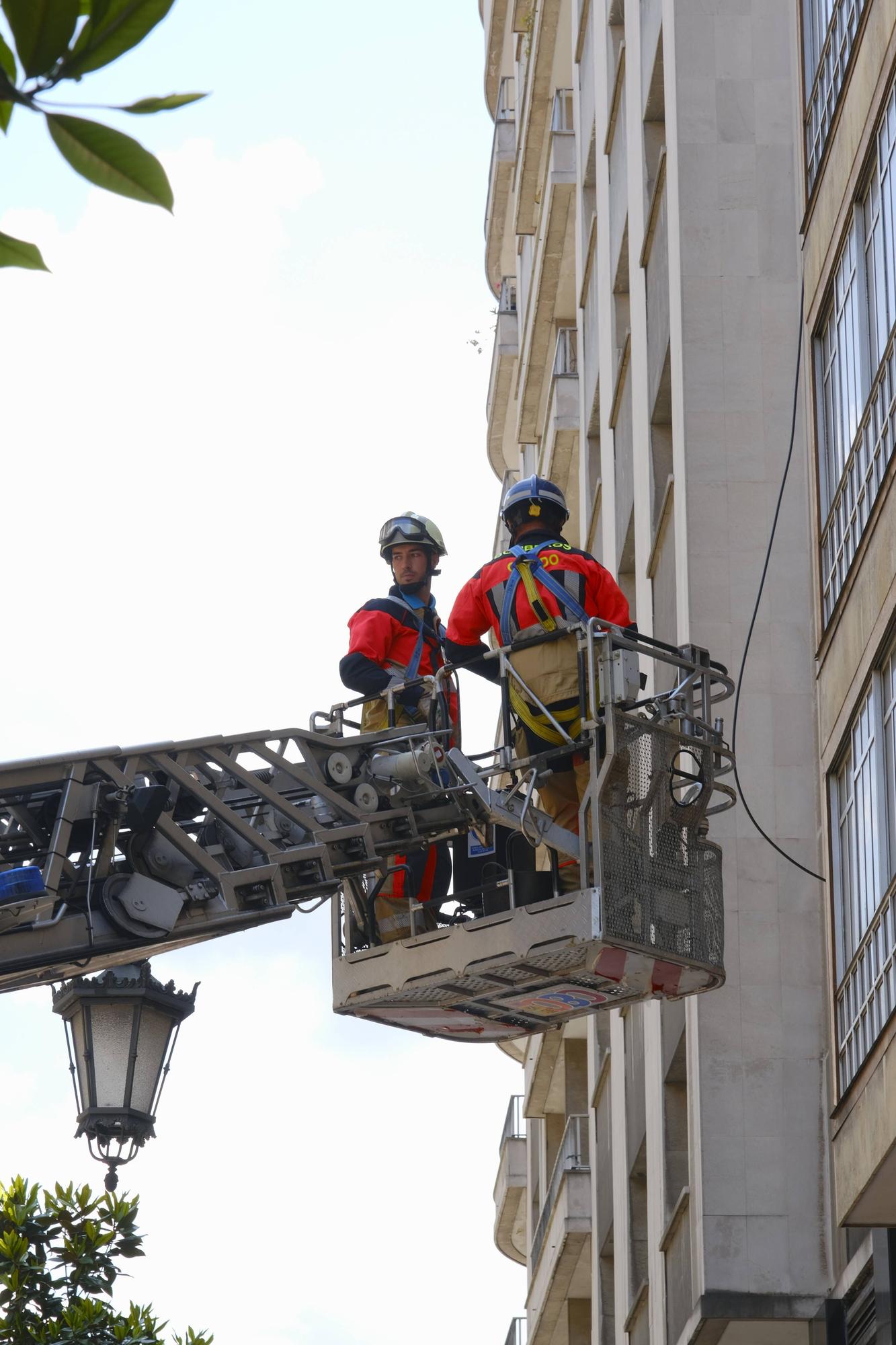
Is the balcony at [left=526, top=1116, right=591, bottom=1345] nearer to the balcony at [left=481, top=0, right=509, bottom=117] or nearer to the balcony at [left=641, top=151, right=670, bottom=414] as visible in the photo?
the balcony at [left=641, top=151, right=670, bottom=414]

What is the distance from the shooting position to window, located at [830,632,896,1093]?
13547mm

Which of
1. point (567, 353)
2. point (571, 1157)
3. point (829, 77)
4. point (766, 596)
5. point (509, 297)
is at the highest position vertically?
point (509, 297)

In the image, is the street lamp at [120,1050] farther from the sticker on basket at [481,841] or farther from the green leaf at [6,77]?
the green leaf at [6,77]

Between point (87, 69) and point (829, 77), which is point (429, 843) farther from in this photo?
point (87, 69)

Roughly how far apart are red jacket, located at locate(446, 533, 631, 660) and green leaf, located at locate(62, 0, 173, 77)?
9281mm

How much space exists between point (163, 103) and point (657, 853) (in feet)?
29.1

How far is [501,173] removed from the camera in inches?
1673

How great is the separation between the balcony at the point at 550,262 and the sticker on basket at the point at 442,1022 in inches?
884

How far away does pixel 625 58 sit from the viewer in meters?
24.9

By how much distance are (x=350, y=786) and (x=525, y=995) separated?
136cm

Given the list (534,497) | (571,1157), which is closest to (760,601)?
(534,497)

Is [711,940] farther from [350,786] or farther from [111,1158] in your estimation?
[111,1158]

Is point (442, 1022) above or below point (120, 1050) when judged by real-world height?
above

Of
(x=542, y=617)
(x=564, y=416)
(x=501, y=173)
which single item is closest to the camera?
(x=542, y=617)
